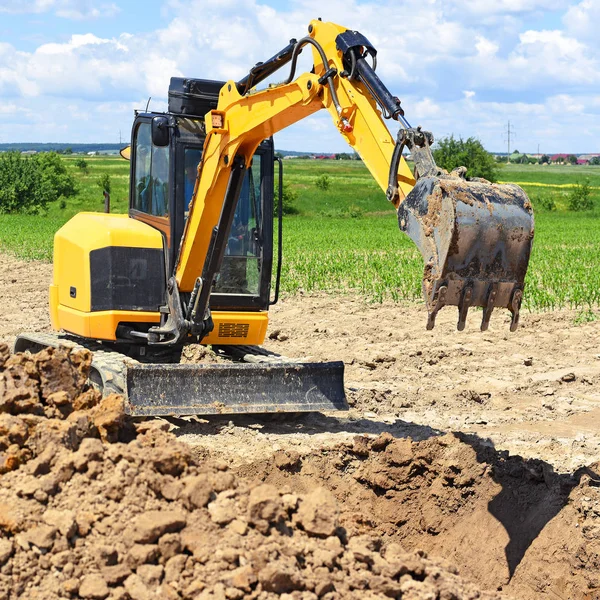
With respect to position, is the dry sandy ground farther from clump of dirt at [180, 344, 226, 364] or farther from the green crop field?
clump of dirt at [180, 344, 226, 364]

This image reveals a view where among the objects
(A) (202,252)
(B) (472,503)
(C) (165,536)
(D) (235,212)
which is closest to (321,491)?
(C) (165,536)

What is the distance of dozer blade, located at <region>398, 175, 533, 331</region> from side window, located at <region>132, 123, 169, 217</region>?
11.8ft

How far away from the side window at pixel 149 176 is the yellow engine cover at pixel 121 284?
0.25 metres

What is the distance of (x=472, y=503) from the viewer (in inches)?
265

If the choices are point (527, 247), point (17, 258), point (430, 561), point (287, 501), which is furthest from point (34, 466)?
point (17, 258)

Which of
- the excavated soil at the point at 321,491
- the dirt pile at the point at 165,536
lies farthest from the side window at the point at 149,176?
the dirt pile at the point at 165,536

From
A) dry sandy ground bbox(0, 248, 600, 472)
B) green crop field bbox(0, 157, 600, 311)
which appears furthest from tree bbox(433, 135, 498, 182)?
dry sandy ground bbox(0, 248, 600, 472)

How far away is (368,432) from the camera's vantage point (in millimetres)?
8391

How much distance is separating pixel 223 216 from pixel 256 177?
0.93 meters

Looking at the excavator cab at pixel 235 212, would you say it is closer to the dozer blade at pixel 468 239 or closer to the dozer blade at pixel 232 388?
the dozer blade at pixel 232 388

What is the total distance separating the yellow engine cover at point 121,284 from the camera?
8695mm

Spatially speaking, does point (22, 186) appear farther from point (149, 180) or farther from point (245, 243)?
point (245, 243)

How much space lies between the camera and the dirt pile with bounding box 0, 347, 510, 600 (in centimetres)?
432

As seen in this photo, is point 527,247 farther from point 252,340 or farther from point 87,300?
point 87,300
